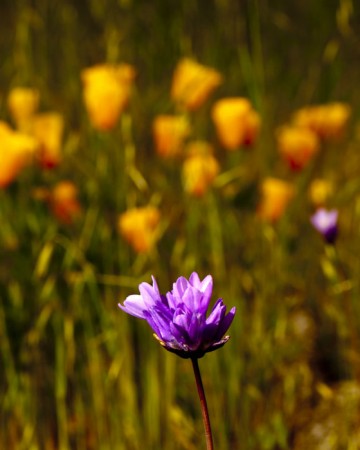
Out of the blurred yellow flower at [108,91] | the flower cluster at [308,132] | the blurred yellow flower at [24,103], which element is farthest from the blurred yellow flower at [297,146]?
the blurred yellow flower at [24,103]

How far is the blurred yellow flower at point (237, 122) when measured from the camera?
1196 millimetres

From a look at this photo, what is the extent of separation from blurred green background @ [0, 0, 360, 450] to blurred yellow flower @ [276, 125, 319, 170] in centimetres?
4

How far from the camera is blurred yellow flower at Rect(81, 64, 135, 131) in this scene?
1.12m

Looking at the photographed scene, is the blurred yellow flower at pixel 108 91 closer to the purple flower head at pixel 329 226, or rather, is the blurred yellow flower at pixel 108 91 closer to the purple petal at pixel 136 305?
the purple flower head at pixel 329 226

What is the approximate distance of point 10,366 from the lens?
1076 mm

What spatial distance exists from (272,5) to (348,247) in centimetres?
44

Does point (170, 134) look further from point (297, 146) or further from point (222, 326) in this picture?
point (222, 326)

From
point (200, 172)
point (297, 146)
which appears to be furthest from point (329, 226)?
point (297, 146)

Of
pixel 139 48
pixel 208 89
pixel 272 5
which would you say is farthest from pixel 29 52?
pixel 272 5

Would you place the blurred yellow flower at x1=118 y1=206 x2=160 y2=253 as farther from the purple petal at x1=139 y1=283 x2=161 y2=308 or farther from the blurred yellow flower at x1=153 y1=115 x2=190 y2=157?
the purple petal at x1=139 y1=283 x2=161 y2=308

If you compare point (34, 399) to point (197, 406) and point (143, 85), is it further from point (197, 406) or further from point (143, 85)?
point (143, 85)

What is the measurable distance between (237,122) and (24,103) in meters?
0.34

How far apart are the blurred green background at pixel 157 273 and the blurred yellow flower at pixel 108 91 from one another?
1.4 inches

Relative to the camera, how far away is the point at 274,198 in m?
1.18
